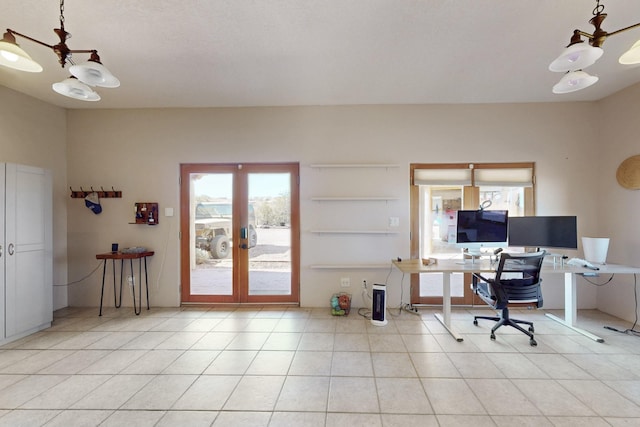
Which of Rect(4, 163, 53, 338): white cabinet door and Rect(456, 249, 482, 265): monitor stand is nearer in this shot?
Rect(4, 163, 53, 338): white cabinet door

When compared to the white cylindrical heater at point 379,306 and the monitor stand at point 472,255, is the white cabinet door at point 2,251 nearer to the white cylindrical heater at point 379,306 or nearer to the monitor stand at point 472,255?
the white cylindrical heater at point 379,306

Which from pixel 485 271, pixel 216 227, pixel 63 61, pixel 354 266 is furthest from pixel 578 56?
pixel 216 227

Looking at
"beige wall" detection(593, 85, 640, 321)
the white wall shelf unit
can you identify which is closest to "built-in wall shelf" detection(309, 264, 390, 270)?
the white wall shelf unit

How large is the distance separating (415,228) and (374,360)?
204cm

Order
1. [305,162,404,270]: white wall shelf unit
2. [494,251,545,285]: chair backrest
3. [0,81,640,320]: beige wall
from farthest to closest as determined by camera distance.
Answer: [305,162,404,270]: white wall shelf unit → [0,81,640,320]: beige wall → [494,251,545,285]: chair backrest

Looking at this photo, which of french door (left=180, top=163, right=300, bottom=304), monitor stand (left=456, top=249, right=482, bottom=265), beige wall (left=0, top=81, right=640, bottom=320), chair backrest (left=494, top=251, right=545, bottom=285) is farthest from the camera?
french door (left=180, top=163, right=300, bottom=304)

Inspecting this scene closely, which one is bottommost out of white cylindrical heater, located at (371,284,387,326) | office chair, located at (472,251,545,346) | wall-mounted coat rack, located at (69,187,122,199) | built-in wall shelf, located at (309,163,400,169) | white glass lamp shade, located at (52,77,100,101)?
white cylindrical heater, located at (371,284,387,326)

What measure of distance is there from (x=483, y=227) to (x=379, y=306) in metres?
1.65

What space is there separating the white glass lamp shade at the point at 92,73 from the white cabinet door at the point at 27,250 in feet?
6.38

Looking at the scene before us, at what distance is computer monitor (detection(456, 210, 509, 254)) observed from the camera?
346 cm

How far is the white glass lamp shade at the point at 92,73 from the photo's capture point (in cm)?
200

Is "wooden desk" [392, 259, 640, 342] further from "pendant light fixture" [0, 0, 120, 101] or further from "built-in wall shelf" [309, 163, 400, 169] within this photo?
"pendant light fixture" [0, 0, 120, 101]

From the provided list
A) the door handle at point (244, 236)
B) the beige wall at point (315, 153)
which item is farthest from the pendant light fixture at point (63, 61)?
the door handle at point (244, 236)

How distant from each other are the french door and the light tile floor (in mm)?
647
